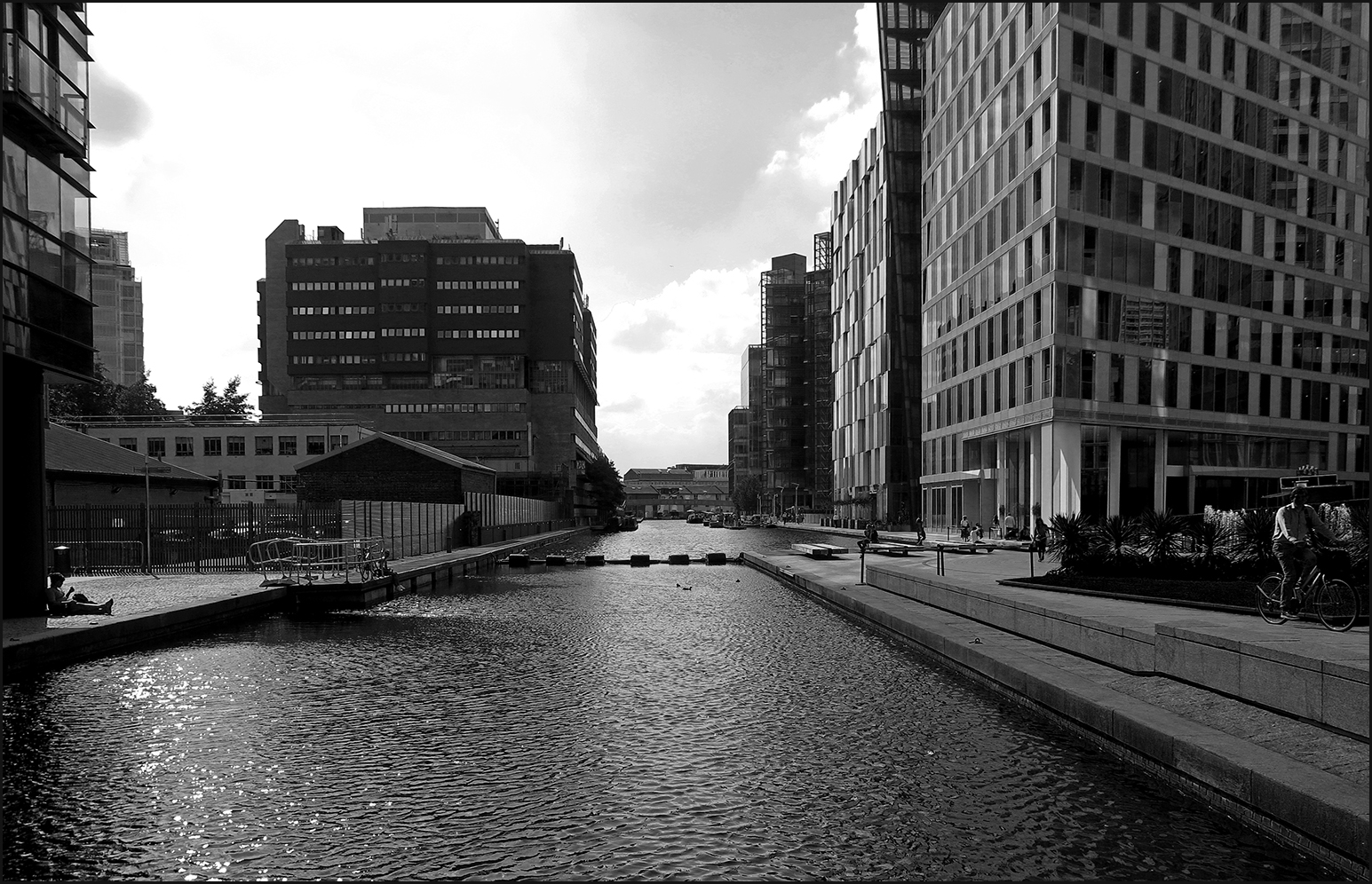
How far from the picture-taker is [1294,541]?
1088 cm

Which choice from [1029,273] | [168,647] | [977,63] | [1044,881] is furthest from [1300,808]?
[977,63]

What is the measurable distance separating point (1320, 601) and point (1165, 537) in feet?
26.4

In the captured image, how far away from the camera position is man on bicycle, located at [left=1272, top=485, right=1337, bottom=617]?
1084 cm

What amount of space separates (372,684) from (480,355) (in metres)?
108

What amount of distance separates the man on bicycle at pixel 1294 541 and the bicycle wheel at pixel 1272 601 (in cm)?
13

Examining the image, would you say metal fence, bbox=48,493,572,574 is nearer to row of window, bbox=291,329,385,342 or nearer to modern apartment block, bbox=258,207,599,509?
modern apartment block, bbox=258,207,599,509

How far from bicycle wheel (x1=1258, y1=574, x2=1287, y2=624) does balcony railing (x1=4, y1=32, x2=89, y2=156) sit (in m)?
20.8

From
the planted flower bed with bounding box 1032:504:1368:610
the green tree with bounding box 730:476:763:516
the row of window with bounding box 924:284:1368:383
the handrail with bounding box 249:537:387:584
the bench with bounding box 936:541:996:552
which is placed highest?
the row of window with bounding box 924:284:1368:383

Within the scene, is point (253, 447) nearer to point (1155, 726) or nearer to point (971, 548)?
point (971, 548)

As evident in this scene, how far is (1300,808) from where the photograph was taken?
21.1ft

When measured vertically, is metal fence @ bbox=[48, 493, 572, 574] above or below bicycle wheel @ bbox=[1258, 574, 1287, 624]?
below

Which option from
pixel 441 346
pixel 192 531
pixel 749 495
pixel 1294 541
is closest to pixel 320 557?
pixel 192 531

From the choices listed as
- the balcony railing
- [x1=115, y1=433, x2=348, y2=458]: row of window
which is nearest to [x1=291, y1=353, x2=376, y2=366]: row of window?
[x1=115, y1=433, x2=348, y2=458]: row of window

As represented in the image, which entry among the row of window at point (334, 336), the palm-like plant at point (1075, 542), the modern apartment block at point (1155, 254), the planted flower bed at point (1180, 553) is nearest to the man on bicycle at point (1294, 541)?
the planted flower bed at point (1180, 553)
